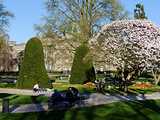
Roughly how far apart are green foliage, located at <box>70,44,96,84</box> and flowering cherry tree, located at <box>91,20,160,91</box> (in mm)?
6245

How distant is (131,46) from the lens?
33.5 meters

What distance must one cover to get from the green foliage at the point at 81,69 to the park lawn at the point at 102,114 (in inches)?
694

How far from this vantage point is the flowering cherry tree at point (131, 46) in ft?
110

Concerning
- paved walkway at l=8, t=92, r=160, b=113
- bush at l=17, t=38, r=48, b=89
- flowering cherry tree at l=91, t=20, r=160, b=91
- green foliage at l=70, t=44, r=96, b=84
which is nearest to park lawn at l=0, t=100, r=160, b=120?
paved walkway at l=8, t=92, r=160, b=113

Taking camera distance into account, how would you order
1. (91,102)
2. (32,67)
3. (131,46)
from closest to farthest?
(91,102) < (131,46) < (32,67)

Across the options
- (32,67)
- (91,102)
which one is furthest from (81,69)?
(91,102)

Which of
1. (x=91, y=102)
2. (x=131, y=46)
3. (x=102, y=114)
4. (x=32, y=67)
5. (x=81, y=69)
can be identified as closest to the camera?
(x=102, y=114)

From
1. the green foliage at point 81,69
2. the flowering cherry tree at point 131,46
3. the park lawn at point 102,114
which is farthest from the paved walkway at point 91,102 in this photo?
the green foliage at point 81,69

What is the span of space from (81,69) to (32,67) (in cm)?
591

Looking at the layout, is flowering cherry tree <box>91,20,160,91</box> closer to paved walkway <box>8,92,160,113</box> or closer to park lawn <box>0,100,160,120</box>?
paved walkway <box>8,92,160,113</box>

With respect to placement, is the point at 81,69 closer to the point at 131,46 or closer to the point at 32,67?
the point at 32,67

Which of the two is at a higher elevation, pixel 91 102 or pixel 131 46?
pixel 131 46

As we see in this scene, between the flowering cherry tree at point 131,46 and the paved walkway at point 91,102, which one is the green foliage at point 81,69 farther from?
the paved walkway at point 91,102

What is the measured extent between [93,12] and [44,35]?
6315 millimetres
